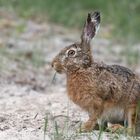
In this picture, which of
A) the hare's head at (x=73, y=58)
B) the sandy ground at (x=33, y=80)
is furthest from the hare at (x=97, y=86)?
the sandy ground at (x=33, y=80)

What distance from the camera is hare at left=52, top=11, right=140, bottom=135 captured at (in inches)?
234

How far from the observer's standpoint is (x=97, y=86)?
598 centimetres

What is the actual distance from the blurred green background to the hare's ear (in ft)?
19.7

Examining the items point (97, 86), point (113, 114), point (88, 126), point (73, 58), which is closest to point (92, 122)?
point (88, 126)

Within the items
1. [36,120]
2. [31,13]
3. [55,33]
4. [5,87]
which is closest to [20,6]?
[31,13]

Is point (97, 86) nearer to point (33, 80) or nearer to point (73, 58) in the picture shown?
point (73, 58)

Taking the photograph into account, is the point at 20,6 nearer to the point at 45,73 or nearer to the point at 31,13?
the point at 31,13

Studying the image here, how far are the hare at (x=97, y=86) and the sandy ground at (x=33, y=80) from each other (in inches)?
10.1

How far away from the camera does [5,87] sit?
8.43 m

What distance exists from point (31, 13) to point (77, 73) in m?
7.17

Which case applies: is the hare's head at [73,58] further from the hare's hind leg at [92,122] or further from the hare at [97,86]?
the hare's hind leg at [92,122]

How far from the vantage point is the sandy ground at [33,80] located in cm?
623

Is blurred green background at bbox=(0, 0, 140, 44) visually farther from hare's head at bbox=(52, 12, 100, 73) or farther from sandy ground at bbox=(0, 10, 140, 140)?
hare's head at bbox=(52, 12, 100, 73)

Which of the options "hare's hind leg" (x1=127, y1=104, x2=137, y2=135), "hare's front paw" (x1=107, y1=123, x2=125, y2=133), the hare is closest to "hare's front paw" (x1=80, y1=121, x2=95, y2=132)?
the hare
